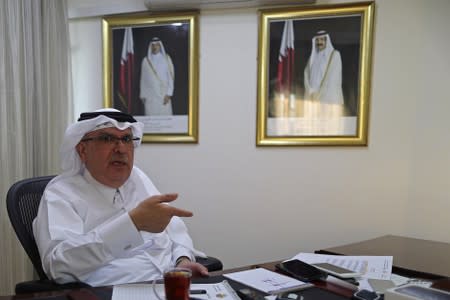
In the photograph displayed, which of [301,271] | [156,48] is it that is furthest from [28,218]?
[156,48]

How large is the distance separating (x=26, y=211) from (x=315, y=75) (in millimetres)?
1769

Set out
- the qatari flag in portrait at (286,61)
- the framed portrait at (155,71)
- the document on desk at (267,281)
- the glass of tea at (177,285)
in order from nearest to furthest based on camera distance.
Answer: the glass of tea at (177,285) < the document on desk at (267,281) < the qatari flag in portrait at (286,61) < the framed portrait at (155,71)

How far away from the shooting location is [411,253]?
1.47 metres

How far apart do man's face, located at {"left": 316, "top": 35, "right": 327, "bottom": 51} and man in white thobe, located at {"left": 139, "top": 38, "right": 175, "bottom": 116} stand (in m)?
1.00

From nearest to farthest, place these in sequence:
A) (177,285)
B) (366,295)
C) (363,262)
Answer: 1. (177,285)
2. (366,295)
3. (363,262)

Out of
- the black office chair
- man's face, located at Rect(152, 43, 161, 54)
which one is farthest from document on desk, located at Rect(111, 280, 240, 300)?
man's face, located at Rect(152, 43, 161, 54)

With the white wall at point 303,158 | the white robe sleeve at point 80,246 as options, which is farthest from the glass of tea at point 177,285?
the white wall at point 303,158

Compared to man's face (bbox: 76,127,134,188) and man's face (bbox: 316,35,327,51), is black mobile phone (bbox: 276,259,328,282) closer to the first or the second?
man's face (bbox: 76,127,134,188)

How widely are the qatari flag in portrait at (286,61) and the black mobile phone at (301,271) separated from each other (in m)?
1.30

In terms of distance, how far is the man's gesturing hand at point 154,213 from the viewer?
1.15m

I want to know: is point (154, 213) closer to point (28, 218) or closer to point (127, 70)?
point (28, 218)

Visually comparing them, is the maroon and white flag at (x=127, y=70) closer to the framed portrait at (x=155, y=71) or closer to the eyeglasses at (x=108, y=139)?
the framed portrait at (x=155, y=71)

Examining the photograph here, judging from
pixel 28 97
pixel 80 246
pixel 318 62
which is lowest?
pixel 80 246

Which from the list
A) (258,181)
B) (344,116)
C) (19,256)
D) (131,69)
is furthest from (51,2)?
(344,116)
